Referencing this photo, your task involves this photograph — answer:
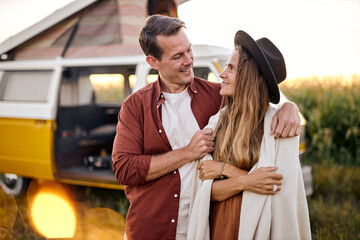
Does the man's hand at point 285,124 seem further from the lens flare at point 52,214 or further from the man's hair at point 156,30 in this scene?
the lens flare at point 52,214

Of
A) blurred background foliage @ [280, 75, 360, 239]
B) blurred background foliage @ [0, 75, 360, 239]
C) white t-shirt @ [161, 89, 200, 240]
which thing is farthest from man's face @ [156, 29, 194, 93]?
blurred background foliage @ [280, 75, 360, 239]

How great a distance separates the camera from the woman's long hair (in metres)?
1.96

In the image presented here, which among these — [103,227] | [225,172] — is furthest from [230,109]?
[103,227]

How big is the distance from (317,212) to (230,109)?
10.3 ft

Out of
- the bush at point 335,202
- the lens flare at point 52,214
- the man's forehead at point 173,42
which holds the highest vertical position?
the man's forehead at point 173,42

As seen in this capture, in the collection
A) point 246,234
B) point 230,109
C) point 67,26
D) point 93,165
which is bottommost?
point 93,165

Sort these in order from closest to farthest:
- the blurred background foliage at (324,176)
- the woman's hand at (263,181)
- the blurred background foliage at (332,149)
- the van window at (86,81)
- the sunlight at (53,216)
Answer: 1. the woman's hand at (263,181)
2. the sunlight at (53,216)
3. the blurred background foliage at (324,176)
4. the blurred background foliage at (332,149)
5. the van window at (86,81)

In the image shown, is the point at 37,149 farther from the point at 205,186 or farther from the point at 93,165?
the point at 205,186

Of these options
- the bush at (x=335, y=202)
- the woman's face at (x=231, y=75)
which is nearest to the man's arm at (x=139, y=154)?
the woman's face at (x=231, y=75)

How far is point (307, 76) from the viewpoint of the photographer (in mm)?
10078

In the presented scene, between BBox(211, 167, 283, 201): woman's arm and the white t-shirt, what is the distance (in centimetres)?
23

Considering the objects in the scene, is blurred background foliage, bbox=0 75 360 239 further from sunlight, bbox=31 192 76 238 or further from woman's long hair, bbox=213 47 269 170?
woman's long hair, bbox=213 47 269 170

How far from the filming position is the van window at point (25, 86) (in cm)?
523

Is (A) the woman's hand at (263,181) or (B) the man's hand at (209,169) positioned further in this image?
(B) the man's hand at (209,169)
